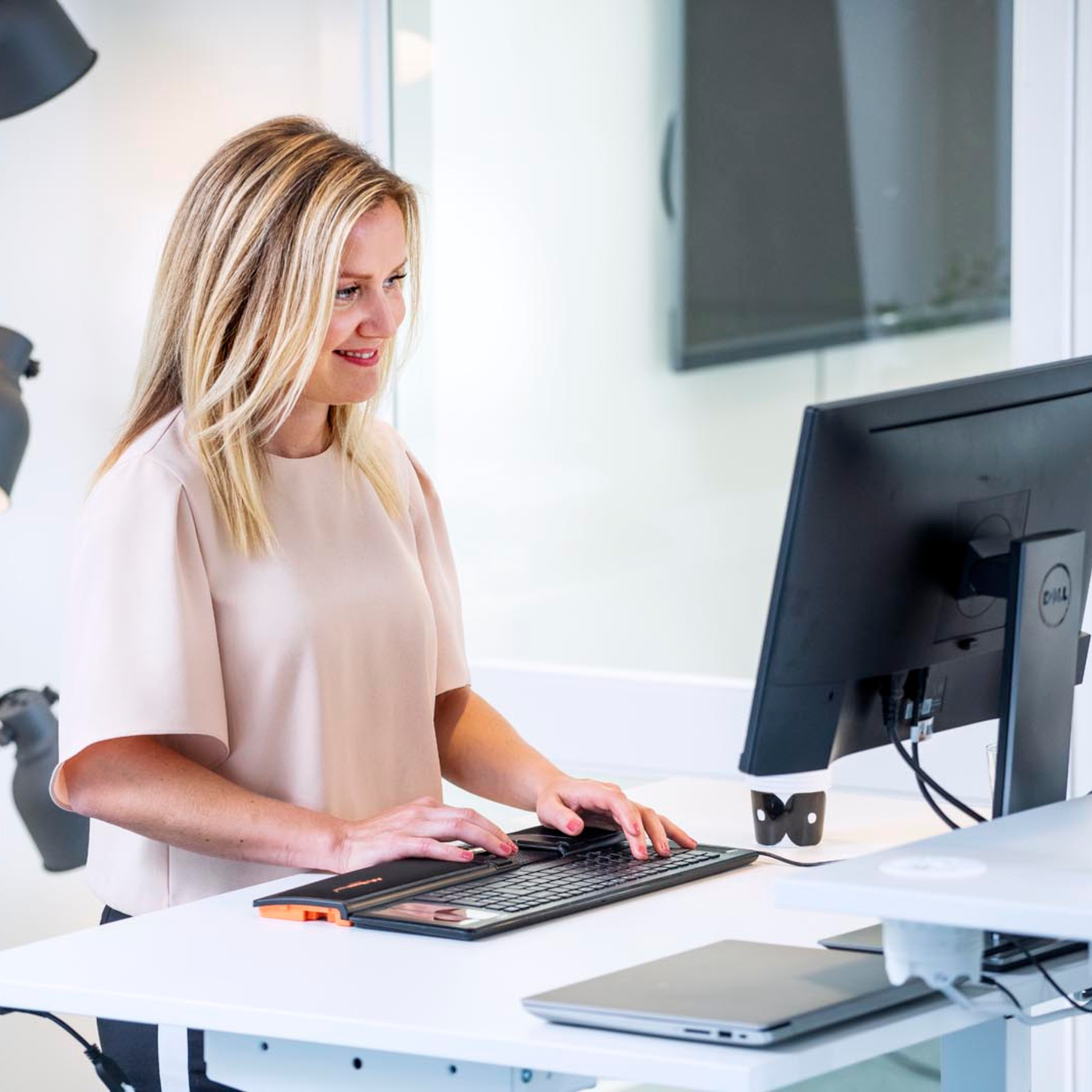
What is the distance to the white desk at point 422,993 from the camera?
131 cm

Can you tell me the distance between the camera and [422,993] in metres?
1.45

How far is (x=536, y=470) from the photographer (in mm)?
3416

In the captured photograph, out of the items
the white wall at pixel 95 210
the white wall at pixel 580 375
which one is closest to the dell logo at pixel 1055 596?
the white wall at pixel 580 375

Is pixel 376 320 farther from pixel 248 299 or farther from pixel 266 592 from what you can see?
pixel 266 592

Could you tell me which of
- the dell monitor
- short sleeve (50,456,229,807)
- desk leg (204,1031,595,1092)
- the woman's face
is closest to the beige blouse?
short sleeve (50,456,229,807)

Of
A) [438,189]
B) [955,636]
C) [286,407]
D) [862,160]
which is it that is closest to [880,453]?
[955,636]


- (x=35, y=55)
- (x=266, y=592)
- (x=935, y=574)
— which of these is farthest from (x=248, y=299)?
(x=35, y=55)

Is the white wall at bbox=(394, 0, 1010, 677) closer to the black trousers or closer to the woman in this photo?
the woman

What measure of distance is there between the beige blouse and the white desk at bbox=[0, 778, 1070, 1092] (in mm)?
227

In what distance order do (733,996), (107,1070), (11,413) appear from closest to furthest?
(733,996), (107,1070), (11,413)

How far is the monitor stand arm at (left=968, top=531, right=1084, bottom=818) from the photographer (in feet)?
5.26

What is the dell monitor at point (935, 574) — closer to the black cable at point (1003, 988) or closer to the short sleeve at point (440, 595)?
the black cable at point (1003, 988)

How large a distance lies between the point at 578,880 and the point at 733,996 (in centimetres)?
43

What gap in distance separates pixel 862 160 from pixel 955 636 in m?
1.54
